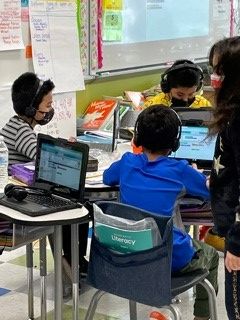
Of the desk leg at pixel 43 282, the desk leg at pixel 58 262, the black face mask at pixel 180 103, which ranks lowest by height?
the desk leg at pixel 43 282

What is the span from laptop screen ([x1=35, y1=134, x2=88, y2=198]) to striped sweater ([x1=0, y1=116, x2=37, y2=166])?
0.36 metres

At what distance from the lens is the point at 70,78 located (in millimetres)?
4500

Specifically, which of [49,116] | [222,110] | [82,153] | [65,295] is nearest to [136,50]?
[49,116]

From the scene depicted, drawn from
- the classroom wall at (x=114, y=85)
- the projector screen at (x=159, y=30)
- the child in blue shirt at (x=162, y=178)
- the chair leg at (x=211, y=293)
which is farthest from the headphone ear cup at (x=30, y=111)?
the projector screen at (x=159, y=30)

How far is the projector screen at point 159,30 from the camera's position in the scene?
4859 millimetres

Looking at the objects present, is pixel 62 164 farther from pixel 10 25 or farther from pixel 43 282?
pixel 10 25

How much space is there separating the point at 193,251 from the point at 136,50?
298 centimetres

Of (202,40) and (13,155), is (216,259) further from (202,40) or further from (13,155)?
(202,40)

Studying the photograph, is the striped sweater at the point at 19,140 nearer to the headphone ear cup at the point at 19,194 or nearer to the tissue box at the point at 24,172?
the tissue box at the point at 24,172

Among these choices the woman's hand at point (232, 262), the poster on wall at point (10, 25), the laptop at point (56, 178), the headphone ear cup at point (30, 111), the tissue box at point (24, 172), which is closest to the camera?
the woman's hand at point (232, 262)

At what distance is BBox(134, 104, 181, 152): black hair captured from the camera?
8.09 feet

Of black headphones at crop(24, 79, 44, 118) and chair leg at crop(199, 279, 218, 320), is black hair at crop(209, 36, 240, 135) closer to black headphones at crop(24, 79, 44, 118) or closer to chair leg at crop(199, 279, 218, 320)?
chair leg at crop(199, 279, 218, 320)

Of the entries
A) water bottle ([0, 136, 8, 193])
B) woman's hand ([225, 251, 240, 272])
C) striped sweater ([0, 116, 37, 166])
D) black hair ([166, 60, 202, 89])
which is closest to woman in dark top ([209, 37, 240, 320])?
woman's hand ([225, 251, 240, 272])

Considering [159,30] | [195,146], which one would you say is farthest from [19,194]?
[159,30]
